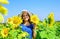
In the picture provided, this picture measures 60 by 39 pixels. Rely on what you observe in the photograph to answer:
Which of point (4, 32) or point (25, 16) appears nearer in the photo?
point (4, 32)

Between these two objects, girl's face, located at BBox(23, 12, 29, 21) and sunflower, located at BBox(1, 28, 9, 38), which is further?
girl's face, located at BBox(23, 12, 29, 21)

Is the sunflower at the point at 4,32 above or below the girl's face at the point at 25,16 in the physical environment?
below

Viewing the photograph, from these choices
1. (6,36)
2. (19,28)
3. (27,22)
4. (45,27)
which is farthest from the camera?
(27,22)

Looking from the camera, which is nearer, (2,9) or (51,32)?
(2,9)

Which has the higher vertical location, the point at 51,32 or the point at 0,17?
the point at 0,17

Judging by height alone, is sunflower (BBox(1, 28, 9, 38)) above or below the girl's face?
below

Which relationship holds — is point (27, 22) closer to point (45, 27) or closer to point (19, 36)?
point (45, 27)

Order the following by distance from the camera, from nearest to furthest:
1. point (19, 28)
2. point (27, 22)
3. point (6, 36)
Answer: point (6, 36) → point (19, 28) → point (27, 22)

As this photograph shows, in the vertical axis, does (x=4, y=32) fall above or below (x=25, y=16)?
below

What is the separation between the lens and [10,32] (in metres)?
2.53

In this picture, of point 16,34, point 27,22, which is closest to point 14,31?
point 16,34

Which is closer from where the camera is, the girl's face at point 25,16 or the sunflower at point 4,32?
the sunflower at point 4,32

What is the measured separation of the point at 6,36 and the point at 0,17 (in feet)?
6.80

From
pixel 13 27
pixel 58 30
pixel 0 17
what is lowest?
pixel 58 30
